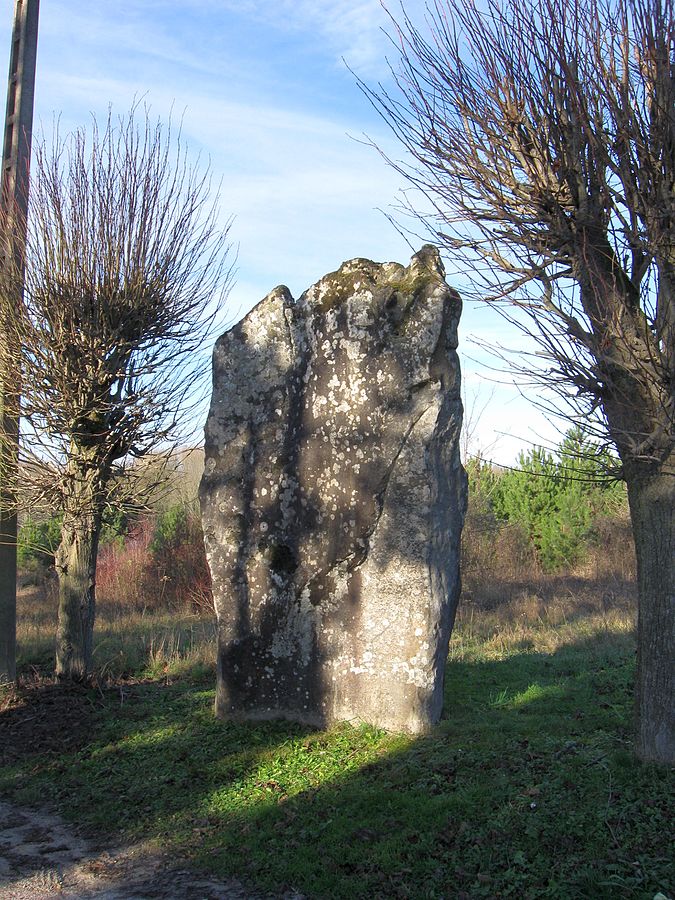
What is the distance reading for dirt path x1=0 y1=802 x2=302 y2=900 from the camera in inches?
178

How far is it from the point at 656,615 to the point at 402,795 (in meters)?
1.95

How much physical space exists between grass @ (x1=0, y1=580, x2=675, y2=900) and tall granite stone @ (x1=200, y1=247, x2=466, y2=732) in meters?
0.43

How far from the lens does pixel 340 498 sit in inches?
262

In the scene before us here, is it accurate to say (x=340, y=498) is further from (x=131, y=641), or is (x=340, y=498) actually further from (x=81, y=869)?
(x=131, y=641)

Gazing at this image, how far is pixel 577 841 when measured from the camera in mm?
4434

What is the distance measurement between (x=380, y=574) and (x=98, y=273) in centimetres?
409

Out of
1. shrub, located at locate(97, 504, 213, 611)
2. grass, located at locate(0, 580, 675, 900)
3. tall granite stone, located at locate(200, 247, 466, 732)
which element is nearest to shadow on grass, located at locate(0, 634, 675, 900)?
grass, located at locate(0, 580, 675, 900)

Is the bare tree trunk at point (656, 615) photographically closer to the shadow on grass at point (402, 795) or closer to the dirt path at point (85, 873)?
the shadow on grass at point (402, 795)

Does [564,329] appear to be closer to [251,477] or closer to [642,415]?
[642,415]

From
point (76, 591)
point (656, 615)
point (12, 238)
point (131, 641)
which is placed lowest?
point (131, 641)

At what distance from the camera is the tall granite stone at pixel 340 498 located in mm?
6375

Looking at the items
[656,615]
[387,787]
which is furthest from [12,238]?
[656,615]

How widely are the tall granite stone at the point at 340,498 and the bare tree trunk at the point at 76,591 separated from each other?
1949mm

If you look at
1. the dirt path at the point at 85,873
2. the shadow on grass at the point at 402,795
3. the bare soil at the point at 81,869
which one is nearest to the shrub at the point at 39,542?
the shadow on grass at the point at 402,795
